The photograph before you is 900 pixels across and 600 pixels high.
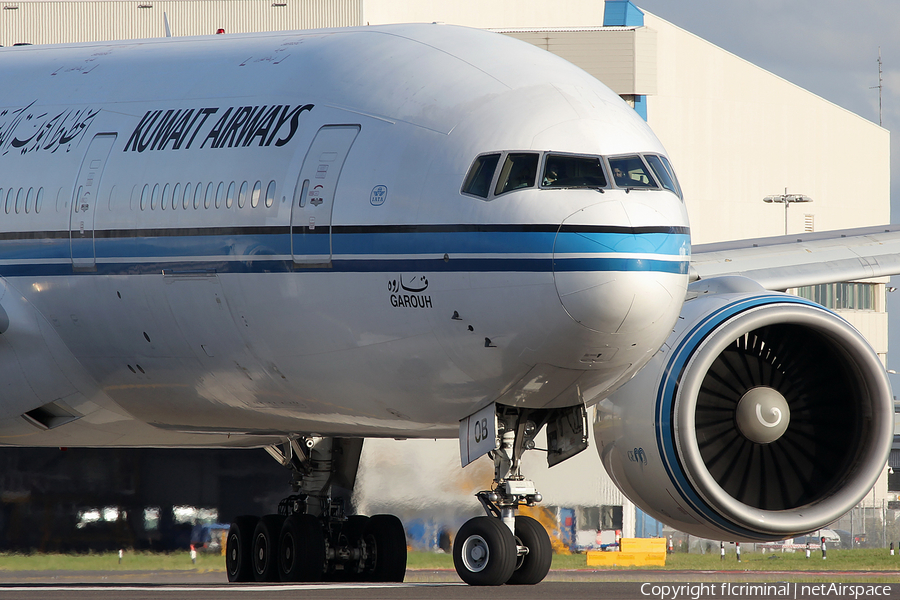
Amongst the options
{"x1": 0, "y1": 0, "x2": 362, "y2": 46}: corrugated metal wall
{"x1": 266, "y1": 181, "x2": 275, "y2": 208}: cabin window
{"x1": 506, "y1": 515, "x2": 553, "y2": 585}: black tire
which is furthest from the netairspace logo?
{"x1": 0, "y1": 0, "x2": 362, "y2": 46}: corrugated metal wall

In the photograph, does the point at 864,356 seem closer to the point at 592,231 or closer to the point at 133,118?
the point at 592,231

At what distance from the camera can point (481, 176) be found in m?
10.4

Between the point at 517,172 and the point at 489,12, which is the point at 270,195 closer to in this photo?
the point at 517,172

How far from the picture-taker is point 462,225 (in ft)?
33.6

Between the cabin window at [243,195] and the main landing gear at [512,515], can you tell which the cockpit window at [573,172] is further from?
the cabin window at [243,195]

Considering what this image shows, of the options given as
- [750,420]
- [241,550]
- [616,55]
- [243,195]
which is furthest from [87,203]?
[616,55]

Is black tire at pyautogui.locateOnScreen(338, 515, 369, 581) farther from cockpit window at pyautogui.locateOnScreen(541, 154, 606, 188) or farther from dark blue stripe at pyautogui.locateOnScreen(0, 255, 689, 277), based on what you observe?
cockpit window at pyautogui.locateOnScreen(541, 154, 606, 188)

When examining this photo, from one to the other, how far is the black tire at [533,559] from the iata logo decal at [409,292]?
191 cm

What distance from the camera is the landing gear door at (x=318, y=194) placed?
36.3 feet

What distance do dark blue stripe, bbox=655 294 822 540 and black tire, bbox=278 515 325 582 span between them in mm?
4021

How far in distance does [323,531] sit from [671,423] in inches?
170

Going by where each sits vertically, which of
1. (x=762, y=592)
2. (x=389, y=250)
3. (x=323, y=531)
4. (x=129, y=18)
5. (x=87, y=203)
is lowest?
(x=762, y=592)

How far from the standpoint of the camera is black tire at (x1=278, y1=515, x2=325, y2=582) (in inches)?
579

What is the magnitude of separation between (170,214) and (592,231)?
3.99 m
